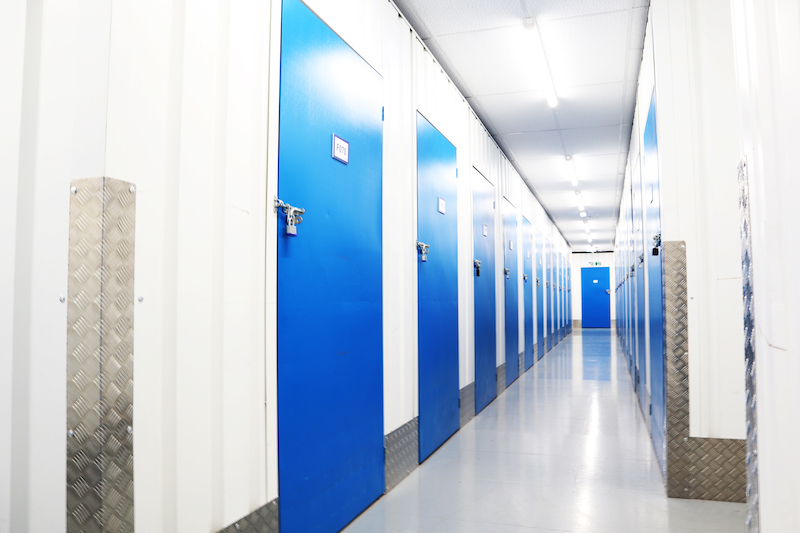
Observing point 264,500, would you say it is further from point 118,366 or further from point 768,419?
point 768,419

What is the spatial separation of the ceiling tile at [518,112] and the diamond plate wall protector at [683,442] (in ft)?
9.74

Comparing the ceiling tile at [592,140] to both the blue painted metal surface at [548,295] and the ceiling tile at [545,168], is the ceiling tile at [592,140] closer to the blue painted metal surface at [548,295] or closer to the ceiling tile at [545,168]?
the ceiling tile at [545,168]

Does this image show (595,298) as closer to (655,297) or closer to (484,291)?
(484,291)

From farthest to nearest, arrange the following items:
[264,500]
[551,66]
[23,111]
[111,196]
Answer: [551,66]
[264,500]
[111,196]
[23,111]

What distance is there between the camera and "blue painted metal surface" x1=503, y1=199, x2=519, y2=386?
280 inches

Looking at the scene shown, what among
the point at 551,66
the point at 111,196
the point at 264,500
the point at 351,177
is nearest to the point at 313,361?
the point at 264,500

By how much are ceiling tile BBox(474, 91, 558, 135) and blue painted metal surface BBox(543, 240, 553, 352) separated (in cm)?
552

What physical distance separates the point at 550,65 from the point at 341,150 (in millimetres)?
2970

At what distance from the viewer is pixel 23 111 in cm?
136

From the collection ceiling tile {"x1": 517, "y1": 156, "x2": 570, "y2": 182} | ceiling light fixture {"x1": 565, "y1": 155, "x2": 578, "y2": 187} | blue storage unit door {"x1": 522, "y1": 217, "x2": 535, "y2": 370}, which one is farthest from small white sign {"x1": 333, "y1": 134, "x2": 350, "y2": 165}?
blue storage unit door {"x1": 522, "y1": 217, "x2": 535, "y2": 370}

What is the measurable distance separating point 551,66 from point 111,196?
4391 millimetres

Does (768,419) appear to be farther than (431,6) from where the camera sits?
No

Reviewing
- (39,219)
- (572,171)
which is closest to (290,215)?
(39,219)

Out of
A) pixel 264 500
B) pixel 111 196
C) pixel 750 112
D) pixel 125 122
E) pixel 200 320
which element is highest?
pixel 125 122
